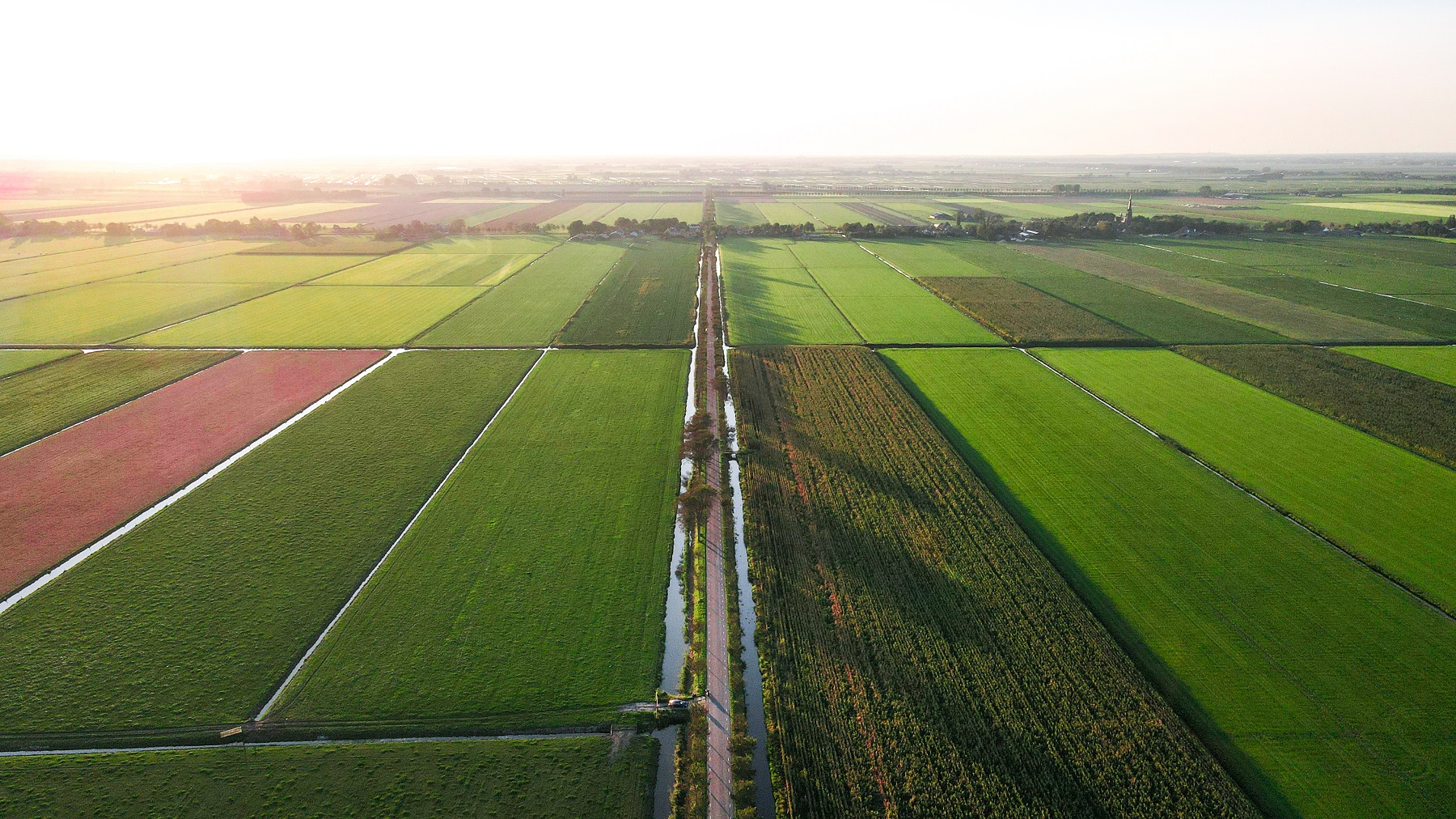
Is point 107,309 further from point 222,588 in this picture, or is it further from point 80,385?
point 222,588

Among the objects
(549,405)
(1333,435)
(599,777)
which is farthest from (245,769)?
(1333,435)

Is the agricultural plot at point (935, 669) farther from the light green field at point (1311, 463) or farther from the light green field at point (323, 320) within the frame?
the light green field at point (323, 320)

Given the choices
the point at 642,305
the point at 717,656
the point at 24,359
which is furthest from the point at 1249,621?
the point at 24,359

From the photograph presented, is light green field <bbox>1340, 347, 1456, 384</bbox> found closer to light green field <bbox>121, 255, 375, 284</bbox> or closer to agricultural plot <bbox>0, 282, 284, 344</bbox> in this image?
agricultural plot <bbox>0, 282, 284, 344</bbox>

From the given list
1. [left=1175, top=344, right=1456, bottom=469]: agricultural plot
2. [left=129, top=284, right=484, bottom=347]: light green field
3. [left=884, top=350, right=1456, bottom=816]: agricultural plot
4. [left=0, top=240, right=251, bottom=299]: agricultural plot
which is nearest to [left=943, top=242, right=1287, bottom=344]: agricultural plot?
[left=1175, top=344, right=1456, bottom=469]: agricultural plot

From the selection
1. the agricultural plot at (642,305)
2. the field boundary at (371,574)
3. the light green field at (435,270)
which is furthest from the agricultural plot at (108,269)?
the field boundary at (371,574)

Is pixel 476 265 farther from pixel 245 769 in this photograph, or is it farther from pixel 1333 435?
pixel 1333 435
